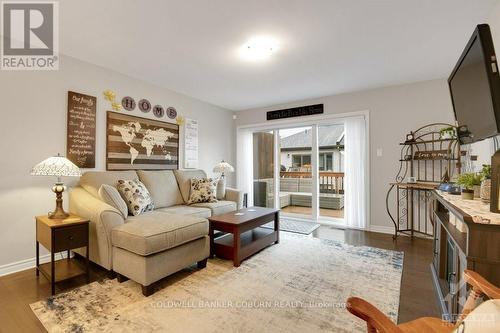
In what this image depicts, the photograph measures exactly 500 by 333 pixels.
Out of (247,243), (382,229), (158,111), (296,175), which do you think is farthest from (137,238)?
(296,175)

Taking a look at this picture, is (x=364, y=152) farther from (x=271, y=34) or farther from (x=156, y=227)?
(x=156, y=227)

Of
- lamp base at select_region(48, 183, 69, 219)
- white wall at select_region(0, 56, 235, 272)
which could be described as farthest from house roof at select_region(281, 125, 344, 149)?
lamp base at select_region(48, 183, 69, 219)

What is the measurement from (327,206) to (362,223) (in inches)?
63.6

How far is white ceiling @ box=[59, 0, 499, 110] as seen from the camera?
1.89 metres

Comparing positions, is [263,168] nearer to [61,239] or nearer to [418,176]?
[418,176]

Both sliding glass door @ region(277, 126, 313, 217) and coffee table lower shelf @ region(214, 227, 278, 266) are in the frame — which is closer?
coffee table lower shelf @ region(214, 227, 278, 266)

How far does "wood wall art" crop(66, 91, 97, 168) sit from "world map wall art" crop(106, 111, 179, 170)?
200 millimetres

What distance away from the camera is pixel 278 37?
233 centimetres

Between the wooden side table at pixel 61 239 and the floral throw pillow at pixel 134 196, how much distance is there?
0.52 meters

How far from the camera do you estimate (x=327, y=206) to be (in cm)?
554

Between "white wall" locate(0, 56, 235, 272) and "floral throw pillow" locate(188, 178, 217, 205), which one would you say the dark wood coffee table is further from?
"white wall" locate(0, 56, 235, 272)

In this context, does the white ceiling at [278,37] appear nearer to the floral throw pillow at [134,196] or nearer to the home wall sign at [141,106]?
the home wall sign at [141,106]

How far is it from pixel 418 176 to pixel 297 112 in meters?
2.26

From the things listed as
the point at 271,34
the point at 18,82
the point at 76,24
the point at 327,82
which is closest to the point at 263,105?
the point at 327,82
